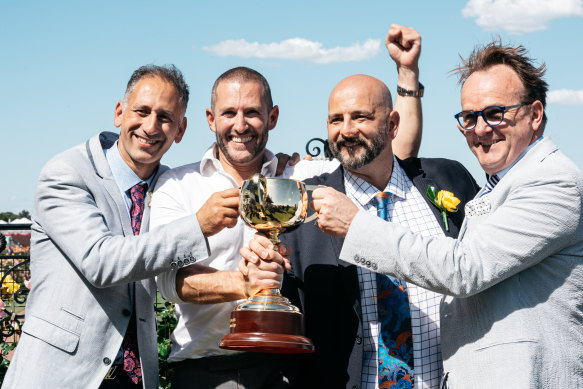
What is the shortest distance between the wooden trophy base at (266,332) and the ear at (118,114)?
1.44m

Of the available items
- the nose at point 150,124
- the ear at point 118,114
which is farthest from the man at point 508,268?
the ear at point 118,114

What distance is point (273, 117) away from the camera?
3.54m

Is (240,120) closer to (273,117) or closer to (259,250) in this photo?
(273,117)

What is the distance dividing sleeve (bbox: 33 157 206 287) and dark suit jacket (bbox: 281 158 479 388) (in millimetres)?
634

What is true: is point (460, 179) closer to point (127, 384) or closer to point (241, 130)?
point (241, 130)

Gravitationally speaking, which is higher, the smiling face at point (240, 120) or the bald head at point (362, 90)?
the bald head at point (362, 90)

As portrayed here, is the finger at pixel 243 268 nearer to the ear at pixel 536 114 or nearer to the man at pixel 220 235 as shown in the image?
the man at pixel 220 235

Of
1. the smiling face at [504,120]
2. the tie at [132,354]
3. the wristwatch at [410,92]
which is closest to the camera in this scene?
the smiling face at [504,120]

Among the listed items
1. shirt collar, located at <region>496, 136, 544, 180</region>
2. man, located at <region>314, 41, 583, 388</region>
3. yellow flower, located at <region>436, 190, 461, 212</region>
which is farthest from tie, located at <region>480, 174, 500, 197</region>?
yellow flower, located at <region>436, 190, 461, 212</region>

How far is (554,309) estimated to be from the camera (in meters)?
2.41

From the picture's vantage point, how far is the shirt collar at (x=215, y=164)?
11.2ft

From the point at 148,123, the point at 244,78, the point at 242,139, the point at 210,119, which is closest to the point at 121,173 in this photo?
the point at 148,123

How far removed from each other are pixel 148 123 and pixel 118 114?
0.34 metres

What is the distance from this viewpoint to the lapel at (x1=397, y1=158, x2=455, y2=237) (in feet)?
10.9
